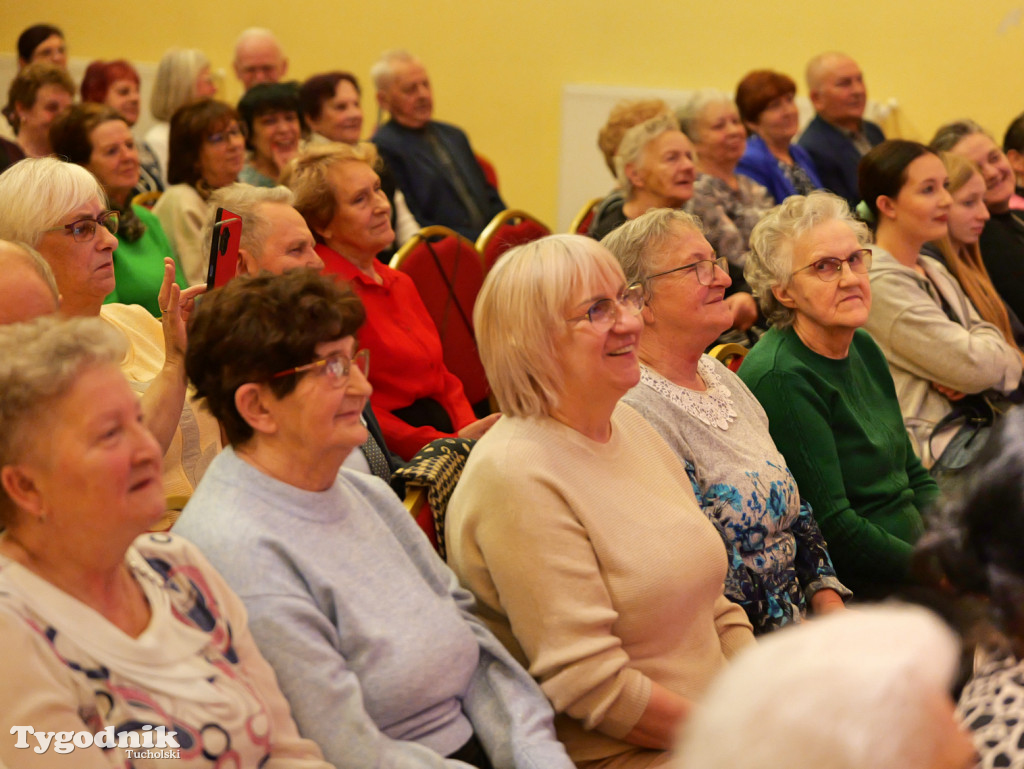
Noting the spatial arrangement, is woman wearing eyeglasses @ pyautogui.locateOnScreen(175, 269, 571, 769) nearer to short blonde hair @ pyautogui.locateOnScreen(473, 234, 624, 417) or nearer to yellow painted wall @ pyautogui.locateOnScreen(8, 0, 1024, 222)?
short blonde hair @ pyautogui.locateOnScreen(473, 234, 624, 417)

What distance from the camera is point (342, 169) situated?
309 cm

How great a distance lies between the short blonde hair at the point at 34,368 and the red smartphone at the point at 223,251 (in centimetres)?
79

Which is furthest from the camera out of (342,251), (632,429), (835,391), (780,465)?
(342,251)

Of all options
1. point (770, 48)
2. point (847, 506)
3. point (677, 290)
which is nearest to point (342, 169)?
point (677, 290)

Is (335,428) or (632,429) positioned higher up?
(335,428)

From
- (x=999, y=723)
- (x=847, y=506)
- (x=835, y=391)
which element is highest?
(x=999, y=723)

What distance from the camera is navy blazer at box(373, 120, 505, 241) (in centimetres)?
483

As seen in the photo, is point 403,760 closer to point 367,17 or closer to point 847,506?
point 847,506

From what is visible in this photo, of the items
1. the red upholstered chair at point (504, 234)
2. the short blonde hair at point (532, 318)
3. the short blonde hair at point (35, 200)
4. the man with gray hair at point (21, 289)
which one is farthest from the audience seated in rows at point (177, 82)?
the short blonde hair at point (532, 318)

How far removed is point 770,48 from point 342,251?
4455 mm

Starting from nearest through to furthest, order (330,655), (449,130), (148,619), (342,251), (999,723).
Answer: (999,723) < (148,619) < (330,655) < (342,251) < (449,130)

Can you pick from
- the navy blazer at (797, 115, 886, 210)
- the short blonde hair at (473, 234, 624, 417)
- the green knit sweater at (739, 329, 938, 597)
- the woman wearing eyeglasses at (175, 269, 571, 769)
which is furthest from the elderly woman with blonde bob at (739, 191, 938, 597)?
the navy blazer at (797, 115, 886, 210)

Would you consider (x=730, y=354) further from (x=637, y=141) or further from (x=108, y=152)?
(x=108, y=152)

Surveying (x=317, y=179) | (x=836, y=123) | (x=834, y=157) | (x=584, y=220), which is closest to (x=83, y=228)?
→ (x=317, y=179)
